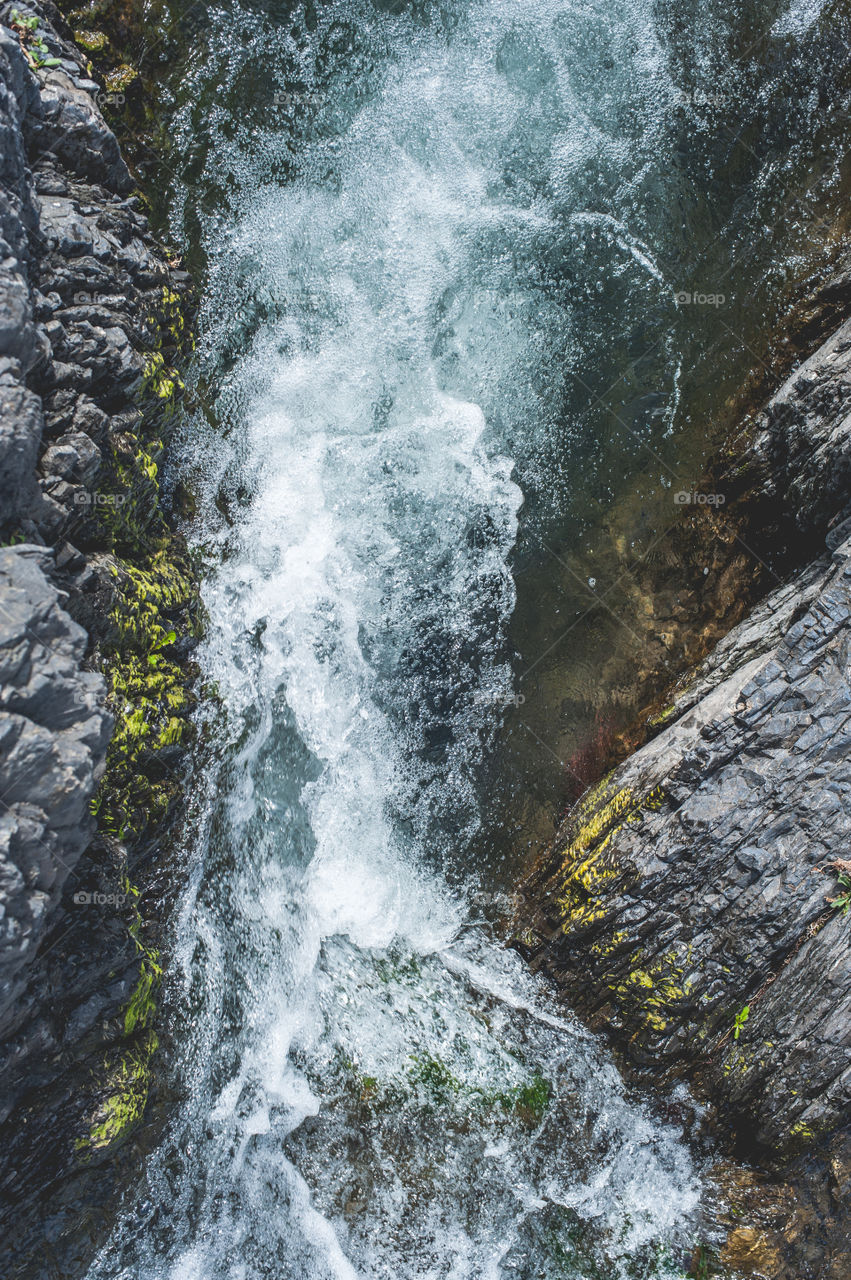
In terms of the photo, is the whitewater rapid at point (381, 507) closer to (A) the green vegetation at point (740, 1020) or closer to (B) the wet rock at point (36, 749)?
(A) the green vegetation at point (740, 1020)

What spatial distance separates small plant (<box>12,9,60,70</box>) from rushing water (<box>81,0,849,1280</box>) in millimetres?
1105

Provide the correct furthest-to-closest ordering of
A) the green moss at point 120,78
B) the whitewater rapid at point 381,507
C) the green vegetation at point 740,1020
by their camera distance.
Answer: the green moss at point 120,78, the whitewater rapid at point 381,507, the green vegetation at point 740,1020

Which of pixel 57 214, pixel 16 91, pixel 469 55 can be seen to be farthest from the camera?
pixel 469 55

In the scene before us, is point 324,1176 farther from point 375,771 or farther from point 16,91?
point 16,91

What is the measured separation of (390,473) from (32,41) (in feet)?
13.0

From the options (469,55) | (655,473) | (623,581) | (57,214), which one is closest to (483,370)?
(655,473)

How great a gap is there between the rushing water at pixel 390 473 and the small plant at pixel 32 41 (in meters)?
1.10

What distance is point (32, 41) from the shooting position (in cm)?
528

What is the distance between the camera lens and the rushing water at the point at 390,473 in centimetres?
584

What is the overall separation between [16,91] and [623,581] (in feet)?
18.5

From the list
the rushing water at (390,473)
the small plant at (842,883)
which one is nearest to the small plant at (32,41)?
the rushing water at (390,473)

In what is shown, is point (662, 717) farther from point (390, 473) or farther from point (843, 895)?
point (390, 473)

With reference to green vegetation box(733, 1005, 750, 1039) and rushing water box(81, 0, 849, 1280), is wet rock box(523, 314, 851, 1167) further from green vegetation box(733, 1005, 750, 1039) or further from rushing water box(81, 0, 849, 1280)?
rushing water box(81, 0, 849, 1280)

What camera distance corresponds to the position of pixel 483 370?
6.35 meters
